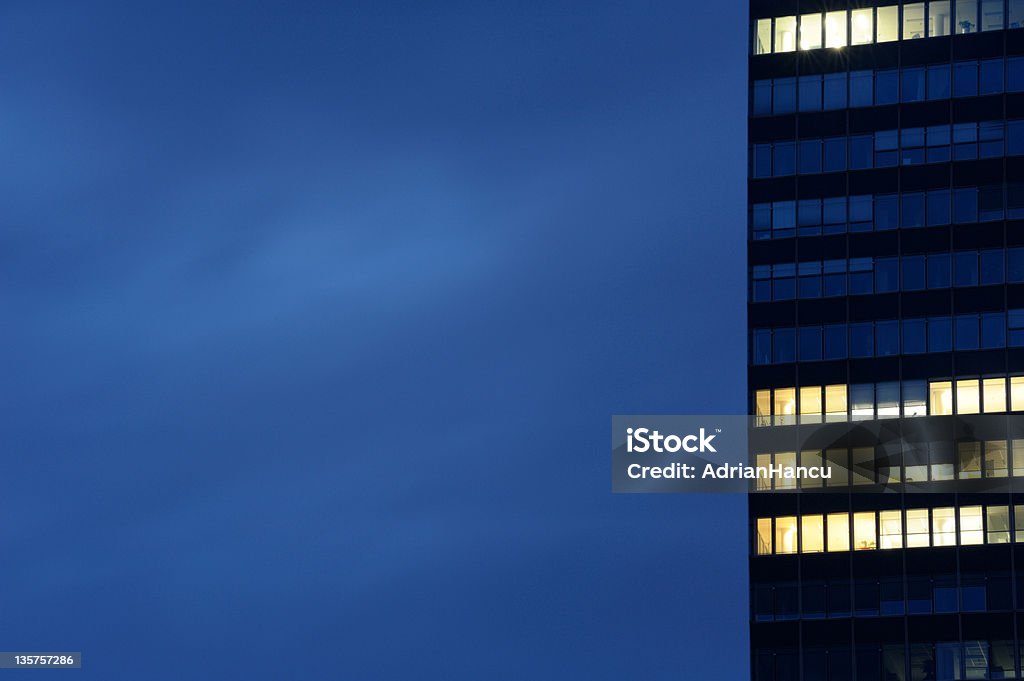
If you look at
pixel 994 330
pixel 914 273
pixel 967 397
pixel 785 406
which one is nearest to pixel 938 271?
pixel 914 273

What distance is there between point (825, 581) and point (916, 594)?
478 cm

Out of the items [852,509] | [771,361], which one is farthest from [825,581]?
[771,361]

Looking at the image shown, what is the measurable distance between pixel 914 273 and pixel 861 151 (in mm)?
7733

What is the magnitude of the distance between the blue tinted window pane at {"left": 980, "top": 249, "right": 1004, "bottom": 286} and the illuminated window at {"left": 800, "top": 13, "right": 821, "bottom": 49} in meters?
15.6

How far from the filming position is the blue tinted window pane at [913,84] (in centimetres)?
8950

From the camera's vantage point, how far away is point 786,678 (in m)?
83.4

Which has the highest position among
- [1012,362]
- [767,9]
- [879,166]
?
[767,9]

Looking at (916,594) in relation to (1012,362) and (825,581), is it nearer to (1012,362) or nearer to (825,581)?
(825,581)

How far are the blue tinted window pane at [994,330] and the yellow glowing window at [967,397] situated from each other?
7.34 ft

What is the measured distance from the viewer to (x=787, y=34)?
300 ft

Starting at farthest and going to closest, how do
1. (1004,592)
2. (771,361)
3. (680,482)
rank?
(680,482), (771,361), (1004,592)

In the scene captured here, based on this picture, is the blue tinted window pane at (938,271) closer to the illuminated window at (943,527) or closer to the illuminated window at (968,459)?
the illuminated window at (968,459)

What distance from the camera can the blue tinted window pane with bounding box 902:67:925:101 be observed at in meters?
89.5

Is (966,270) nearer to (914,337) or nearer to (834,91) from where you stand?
(914,337)
